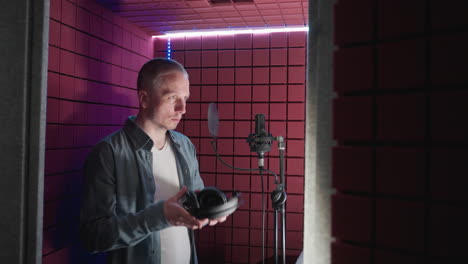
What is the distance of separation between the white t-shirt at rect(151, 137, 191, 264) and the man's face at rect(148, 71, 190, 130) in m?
0.20

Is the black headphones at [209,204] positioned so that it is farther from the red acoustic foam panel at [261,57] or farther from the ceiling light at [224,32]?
the ceiling light at [224,32]

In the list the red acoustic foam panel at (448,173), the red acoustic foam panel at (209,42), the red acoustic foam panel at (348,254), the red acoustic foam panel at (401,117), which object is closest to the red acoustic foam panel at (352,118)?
the red acoustic foam panel at (401,117)

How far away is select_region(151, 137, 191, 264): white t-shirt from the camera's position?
191 centimetres

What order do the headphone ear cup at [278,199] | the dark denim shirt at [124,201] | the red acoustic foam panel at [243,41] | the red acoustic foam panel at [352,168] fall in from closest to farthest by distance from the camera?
the red acoustic foam panel at [352,168] → the dark denim shirt at [124,201] → the headphone ear cup at [278,199] → the red acoustic foam panel at [243,41]

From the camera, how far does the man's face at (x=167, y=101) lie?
1.95 meters

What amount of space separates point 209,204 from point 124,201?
630 mm

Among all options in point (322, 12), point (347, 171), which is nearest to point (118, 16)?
point (322, 12)

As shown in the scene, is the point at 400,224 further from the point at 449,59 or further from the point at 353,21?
the point at 353,21

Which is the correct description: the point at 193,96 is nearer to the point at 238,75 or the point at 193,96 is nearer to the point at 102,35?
the point at 238,75

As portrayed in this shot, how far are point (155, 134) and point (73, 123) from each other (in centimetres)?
60

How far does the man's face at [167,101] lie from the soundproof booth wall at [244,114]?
53.9 inches

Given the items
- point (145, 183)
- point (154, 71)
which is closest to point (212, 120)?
point (154, 71)

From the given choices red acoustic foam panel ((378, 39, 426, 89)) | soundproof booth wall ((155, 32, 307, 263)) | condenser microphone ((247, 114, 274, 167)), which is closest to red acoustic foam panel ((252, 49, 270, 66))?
soundproof booth wall ((155, 32, 307, 263))

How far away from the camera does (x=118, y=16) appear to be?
2.68 metres
